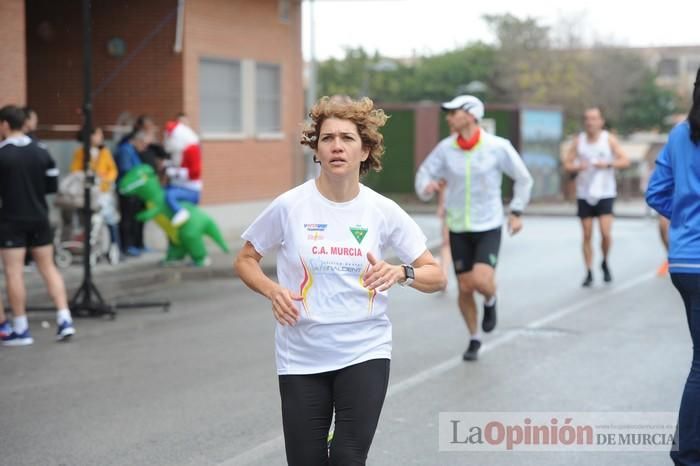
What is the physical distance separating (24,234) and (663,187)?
5.96 metres

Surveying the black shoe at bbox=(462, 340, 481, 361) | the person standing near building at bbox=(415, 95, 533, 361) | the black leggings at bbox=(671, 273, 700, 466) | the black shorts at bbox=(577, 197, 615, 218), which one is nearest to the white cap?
the person standing near building at bbox=(415, 95, 533, 361)

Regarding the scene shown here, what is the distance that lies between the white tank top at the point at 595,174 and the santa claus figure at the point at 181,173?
5055 millimetres

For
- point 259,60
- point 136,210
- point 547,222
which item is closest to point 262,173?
point 259,60

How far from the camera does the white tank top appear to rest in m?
14.0

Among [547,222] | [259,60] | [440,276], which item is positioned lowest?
[547,222]

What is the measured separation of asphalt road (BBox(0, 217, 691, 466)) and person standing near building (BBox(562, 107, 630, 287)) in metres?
0.68

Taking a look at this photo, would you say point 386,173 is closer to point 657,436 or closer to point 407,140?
point 407,140

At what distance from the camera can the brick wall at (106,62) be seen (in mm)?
18094

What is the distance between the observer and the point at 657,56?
98.7 meters

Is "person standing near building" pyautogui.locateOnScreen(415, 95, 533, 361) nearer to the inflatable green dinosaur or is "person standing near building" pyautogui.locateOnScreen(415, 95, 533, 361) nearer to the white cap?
the white cap

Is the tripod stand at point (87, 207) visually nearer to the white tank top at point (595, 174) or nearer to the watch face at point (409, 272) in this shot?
the white tank top at point (595, 174)

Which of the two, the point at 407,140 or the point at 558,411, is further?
the point at 407,140

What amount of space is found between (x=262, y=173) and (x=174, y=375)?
39.9 ft

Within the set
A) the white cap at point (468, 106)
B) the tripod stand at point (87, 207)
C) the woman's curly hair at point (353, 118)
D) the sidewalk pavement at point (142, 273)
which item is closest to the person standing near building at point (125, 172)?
the sidewalk pavement at point (142, 273)
